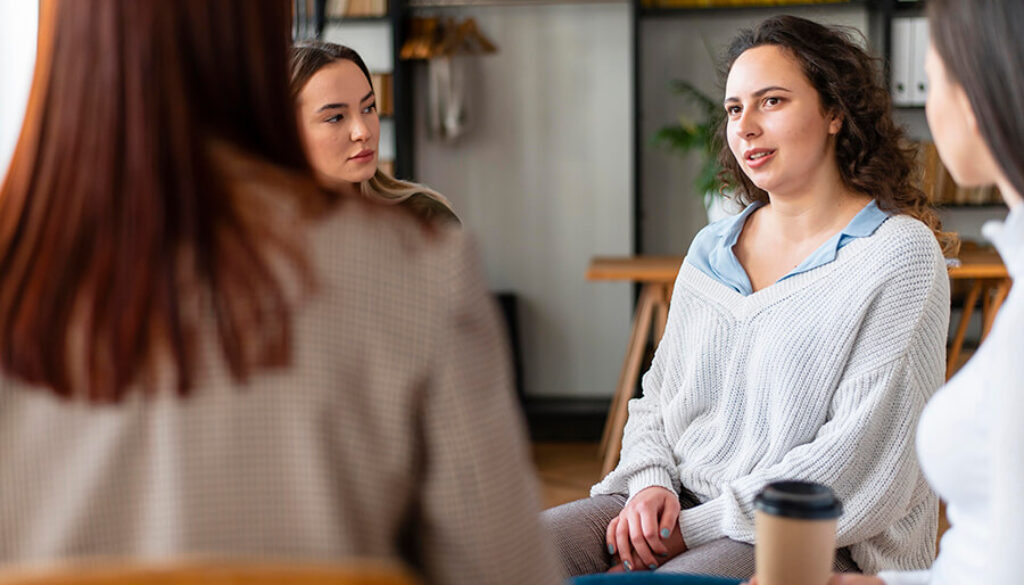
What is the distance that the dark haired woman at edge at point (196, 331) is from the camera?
2.25 feet

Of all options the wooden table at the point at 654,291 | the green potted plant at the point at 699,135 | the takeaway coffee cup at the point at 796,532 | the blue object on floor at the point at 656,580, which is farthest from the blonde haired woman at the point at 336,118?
the green potted plant at the point at 699,135

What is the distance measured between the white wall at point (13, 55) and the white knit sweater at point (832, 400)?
7.88ft

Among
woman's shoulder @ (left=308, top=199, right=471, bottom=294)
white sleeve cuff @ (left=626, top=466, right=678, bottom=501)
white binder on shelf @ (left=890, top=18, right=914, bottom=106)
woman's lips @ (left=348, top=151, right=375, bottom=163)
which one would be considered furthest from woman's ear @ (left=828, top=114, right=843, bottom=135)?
white binder on shelf @ (left=890, top=18, right=914, bottom=106)

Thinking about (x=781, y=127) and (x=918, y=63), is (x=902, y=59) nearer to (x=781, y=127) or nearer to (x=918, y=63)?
(x=918, y=63)

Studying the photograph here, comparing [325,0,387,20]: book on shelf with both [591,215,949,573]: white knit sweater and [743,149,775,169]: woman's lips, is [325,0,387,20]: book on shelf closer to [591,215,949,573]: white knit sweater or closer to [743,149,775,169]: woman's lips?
[743,149,775,169]: woman's lips

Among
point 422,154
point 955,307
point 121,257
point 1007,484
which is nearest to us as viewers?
point 121,257

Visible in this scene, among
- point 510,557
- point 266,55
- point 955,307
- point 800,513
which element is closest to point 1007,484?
point 800,513

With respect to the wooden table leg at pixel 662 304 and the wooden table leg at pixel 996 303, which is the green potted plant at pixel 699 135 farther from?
the wooden table leg at pixel 996 303

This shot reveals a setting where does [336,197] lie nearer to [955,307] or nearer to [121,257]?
[121,257]

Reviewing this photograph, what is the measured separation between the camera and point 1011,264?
1.02 m

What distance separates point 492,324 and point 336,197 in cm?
15

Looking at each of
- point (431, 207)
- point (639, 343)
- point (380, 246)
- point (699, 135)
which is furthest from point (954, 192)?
point (380, 246)

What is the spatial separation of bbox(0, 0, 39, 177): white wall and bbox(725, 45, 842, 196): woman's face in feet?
7.78

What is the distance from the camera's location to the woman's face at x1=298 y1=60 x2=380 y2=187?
211cm
